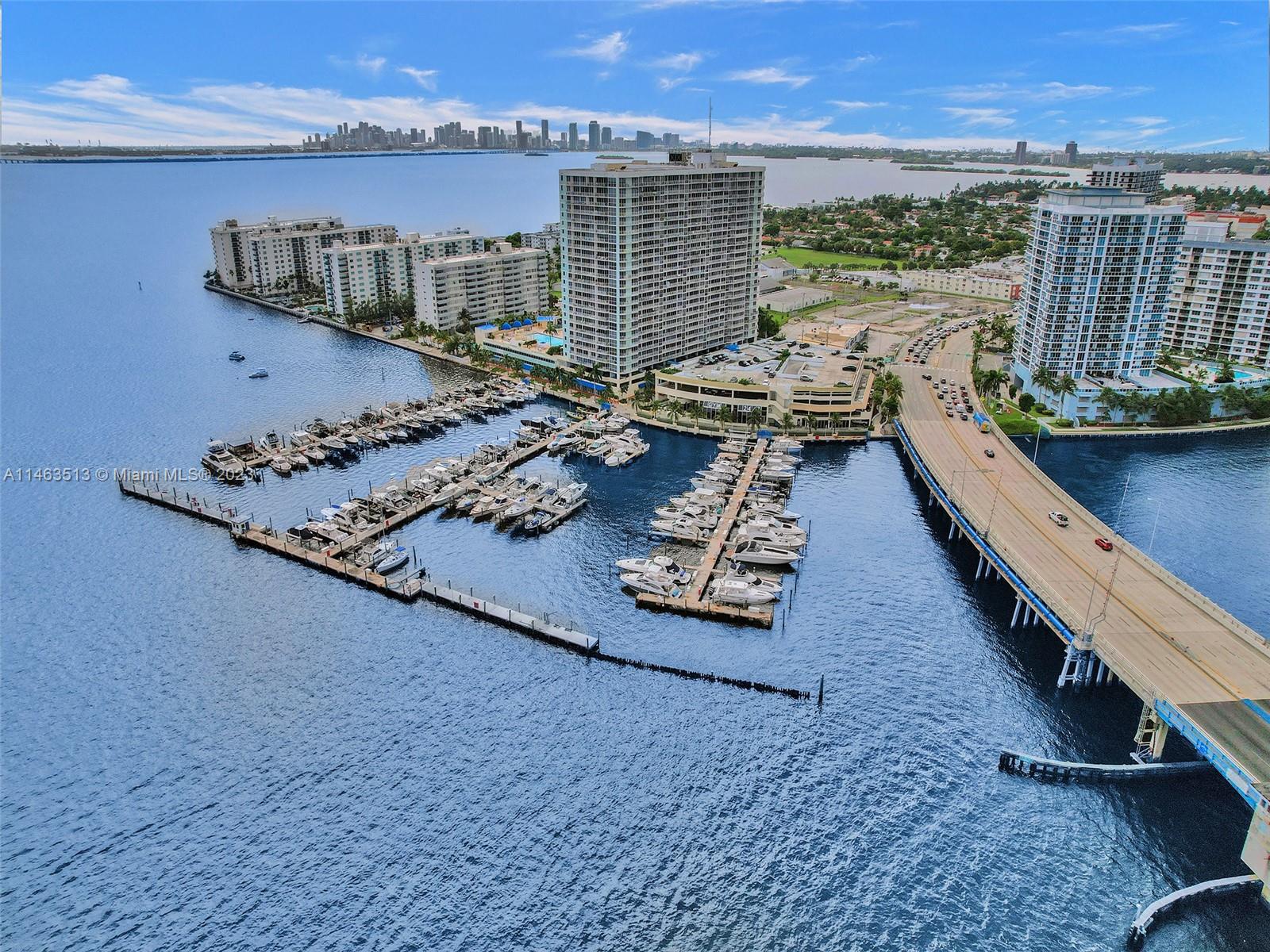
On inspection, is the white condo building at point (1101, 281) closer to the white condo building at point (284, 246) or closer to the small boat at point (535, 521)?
the small boat at point (535, 521)

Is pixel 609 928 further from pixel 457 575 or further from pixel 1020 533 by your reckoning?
pixel 1020 533

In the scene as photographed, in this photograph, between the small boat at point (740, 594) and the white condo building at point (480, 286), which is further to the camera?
the white condo building at point (480, 286)

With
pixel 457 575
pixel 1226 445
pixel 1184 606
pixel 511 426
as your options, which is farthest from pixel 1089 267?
pixel 457 575

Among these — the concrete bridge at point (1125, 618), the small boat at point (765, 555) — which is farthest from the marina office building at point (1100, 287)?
the small boat at point (765, 555)

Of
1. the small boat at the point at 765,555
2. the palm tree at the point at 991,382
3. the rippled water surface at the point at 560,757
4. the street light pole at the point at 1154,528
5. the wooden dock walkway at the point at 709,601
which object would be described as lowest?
the rippled water surface at the point at 560,757

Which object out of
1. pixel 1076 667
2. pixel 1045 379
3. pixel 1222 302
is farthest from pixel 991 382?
pixel 1076 667

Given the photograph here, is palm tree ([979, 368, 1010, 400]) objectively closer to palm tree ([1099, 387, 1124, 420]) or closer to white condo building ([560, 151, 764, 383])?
palm tree ([1099, 387, 1124, 420])
